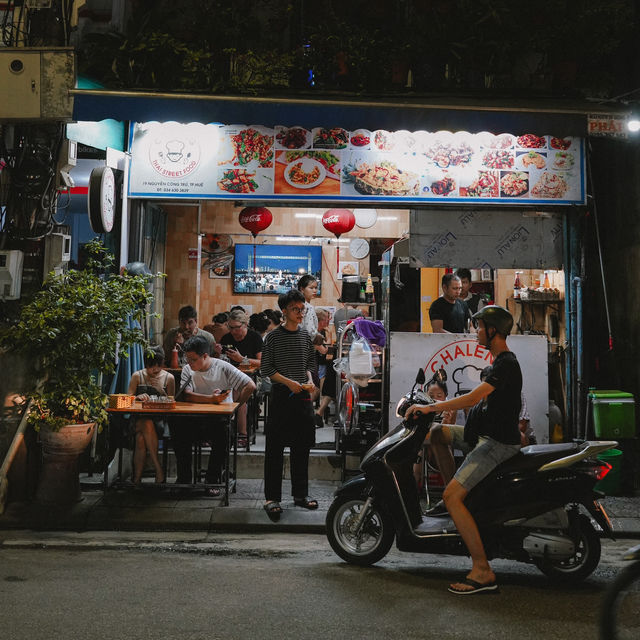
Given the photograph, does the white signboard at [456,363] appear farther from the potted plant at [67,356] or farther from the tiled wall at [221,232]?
the tiled wall at [221,232]

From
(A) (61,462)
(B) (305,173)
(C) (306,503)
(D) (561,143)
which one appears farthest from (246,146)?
(C) (306,503)

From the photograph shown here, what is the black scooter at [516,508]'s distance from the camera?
518 cm

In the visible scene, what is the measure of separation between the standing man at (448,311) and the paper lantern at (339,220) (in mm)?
1868

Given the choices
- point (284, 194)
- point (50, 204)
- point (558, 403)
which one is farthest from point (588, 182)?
point (50, 204)

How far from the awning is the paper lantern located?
2.24 meters

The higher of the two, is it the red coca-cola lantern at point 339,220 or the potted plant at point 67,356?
the red coca-cola lantern at point 339,220

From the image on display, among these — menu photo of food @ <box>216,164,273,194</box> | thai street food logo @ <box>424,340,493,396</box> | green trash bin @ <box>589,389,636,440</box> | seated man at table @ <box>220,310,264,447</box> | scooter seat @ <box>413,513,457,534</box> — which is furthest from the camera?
seated man at table @ <box>220,310,264,447</box>

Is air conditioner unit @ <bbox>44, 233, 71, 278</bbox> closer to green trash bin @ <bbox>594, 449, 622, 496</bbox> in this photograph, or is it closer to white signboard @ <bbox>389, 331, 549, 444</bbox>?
white signboard @ <bbox>389, 331, 549, 444</bbox>

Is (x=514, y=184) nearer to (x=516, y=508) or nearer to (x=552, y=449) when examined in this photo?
(x=552, y=449)

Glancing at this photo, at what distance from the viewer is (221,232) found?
1412 centimetres

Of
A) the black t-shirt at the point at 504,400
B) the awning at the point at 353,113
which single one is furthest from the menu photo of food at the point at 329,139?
the black t-shirt at the point at 504,400

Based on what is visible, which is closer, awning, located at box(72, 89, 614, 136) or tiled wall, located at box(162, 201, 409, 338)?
awning, located at box(72, 89, 614, 136)

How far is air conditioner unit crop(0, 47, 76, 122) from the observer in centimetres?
800

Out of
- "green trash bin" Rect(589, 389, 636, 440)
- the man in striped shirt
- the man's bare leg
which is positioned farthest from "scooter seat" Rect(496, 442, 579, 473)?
"green trash bin" Rect(589, 389, 636, 440)
